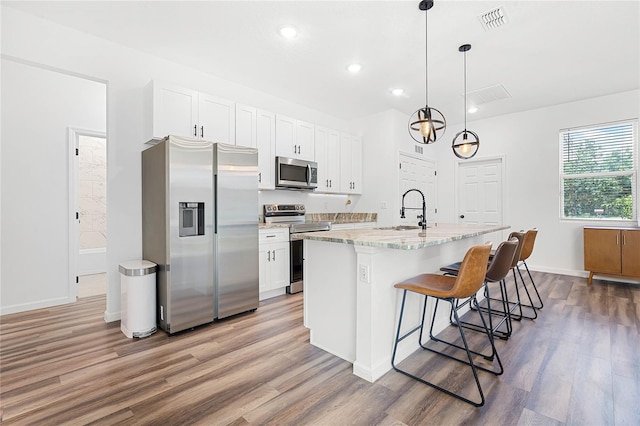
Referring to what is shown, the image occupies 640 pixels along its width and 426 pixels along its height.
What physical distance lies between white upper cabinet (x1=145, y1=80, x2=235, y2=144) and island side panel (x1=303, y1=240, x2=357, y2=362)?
194cm

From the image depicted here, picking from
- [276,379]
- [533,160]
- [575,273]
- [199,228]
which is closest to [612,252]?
[575,273]

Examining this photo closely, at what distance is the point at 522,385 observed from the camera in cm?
194

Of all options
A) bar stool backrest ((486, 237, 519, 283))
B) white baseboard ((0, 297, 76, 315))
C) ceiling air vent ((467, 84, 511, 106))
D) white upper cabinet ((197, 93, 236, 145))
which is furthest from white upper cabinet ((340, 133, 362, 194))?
white baseboard ((0, 297, 76, 315))

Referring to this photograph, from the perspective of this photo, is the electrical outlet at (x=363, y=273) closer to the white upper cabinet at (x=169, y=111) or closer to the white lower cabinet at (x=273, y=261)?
the white lower cabinet at (x=273, y=261)

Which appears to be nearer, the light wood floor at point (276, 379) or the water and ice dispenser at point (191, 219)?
the light wood floor at point (276, 379)

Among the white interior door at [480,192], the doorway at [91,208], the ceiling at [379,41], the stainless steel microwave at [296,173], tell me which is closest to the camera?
the ceiling at [379,41]

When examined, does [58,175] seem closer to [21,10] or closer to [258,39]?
[21,10]

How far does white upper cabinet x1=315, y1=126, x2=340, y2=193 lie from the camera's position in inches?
192

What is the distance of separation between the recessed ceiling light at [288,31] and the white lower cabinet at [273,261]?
212 cm

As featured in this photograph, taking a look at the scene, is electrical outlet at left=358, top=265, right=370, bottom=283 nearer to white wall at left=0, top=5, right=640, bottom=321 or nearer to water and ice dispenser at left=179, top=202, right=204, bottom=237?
water and ice dispenser at left=179, top=202, right=204, bottom=237

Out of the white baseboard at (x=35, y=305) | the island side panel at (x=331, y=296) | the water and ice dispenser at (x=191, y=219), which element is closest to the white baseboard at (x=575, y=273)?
the island side panel at (x=331, y=296)

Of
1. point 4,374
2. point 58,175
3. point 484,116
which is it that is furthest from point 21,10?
point 484,116

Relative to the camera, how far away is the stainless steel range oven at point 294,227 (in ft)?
13.4

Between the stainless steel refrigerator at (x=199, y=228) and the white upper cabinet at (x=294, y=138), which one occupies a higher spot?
the white upper cabinet at (x=294, y=138)
